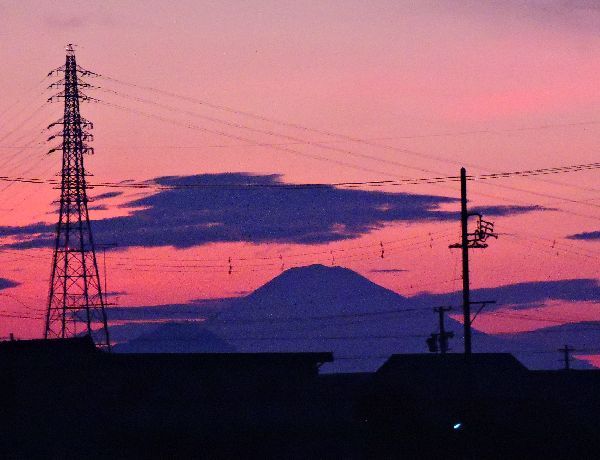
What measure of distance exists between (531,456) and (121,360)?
20.6m

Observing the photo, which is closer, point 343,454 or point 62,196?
point 343,454

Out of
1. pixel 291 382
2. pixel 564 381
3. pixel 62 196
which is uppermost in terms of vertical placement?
pixel 62 196

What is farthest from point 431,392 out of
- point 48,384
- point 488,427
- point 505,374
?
Answer: point 48,384

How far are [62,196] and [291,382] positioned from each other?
20.2 metres

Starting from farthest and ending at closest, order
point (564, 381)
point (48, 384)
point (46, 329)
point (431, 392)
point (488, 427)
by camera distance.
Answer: point (564, 381), point (431, 392), point (46, 329), point (488, 427), point (48, 384)

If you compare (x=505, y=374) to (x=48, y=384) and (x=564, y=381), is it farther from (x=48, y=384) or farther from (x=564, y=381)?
(x=48, y=384)

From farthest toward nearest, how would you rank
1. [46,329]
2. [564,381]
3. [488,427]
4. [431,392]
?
[564,381]
[431,392]
[46,329]
[488,427]

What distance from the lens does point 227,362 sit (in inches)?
2219

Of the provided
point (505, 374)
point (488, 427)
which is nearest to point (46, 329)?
point (488, 427)

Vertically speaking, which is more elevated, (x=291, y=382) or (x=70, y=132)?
(x=70, y=132)

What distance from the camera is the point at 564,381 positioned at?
91562 millimetres

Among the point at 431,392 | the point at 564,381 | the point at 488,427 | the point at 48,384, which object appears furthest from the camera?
the point at 564,381

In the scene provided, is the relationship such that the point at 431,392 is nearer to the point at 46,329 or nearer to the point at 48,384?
the point at 46,329

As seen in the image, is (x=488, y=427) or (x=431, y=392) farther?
(x=431, y=392)
